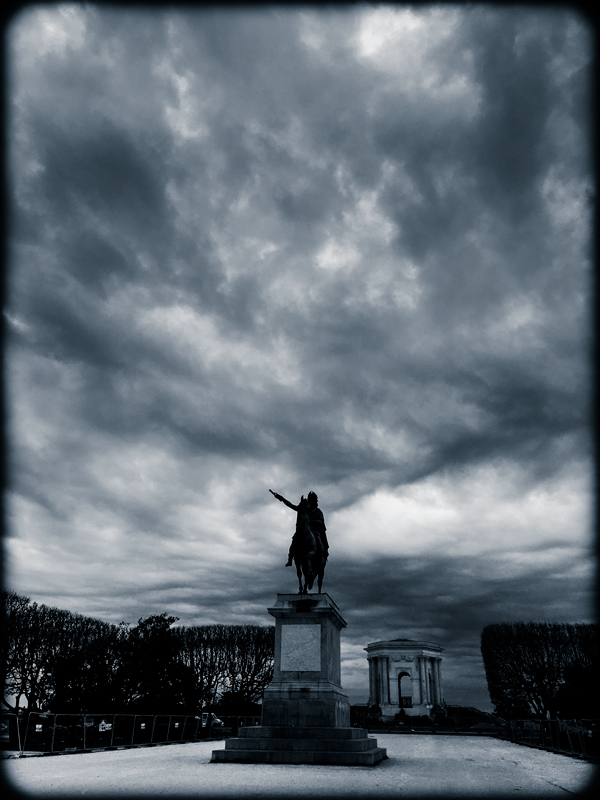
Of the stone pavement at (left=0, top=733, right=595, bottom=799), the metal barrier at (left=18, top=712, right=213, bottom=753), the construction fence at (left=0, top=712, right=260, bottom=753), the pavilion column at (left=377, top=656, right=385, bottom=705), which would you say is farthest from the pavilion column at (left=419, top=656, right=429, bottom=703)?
the stone pavement at (left=0, top=733, right=595, bottom=799)

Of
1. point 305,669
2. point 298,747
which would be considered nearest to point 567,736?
point 305,669

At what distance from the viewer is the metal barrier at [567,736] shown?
16.6 meters

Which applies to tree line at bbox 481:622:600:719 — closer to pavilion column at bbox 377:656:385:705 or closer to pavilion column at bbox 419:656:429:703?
pavilion column at bbox 419:656:429:703

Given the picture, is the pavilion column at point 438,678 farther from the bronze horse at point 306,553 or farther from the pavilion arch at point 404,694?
the bronze horse at point 306,553

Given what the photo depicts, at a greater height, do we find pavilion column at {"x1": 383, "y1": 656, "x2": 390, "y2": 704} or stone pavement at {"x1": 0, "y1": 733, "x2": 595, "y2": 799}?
stone pavement at {"x1": 0, "y1": 733, "x2": 595, "y2": 799}

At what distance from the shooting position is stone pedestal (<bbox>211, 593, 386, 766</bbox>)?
14.3 m

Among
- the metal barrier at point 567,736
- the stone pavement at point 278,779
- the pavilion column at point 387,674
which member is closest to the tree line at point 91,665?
the metal barrier at point 567,736

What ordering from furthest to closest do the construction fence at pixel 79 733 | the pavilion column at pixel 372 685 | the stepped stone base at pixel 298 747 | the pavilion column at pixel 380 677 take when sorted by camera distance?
the pavilion column at pixel 372 685 < the pavilion column at pixel 380 677 < the construction fence at pixel 79 733 < the stepped stone base at pixel 298 747

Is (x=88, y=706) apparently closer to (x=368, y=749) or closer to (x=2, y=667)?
(x=2, y=667)

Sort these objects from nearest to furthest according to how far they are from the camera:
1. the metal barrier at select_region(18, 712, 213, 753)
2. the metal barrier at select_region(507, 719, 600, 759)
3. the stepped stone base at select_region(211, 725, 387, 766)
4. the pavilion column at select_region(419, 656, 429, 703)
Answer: the stepped stone base at select_region(211, 725, 387, 766) → the metal barrier at select_region(507, 719, 600, 759) → the metal barrier at select_region(18, 712, 213, 753) → the pavilion column at select_region(419, 656, 429, 703)

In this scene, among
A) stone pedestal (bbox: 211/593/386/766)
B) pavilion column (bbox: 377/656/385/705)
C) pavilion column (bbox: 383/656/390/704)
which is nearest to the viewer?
stone pedestal (bbox: 211/593/386/766)

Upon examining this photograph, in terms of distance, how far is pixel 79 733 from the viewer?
64.6ft

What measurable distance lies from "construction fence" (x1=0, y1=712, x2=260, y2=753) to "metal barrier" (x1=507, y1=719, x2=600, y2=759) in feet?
47.7

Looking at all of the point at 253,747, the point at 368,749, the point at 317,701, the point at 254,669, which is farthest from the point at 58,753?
the point at 254,669
